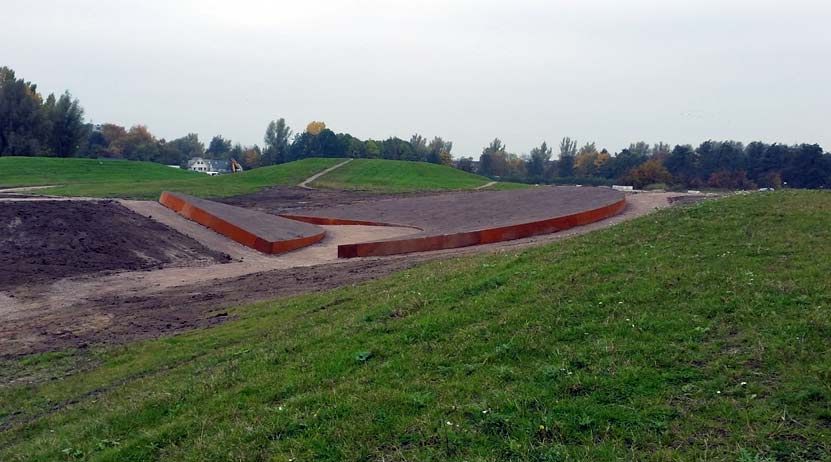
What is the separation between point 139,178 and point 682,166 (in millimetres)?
54891

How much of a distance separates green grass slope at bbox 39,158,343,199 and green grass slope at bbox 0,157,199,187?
1.93m

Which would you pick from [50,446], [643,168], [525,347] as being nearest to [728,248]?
[525,347]

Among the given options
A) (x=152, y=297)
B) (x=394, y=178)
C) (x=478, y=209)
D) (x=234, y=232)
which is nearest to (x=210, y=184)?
(x=394, y=178)

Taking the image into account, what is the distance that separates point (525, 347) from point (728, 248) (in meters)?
4.64

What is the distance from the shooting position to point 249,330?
35.6ft

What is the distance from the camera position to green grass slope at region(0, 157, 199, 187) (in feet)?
164

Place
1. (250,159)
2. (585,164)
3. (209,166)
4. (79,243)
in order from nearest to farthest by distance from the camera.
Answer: (79,243), (585,164), (250,159), (209,166)

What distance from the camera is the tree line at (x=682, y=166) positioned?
48.8 meters

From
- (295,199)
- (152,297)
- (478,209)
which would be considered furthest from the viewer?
(295,199)

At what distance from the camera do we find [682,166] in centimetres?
7194

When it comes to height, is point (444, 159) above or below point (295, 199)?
above

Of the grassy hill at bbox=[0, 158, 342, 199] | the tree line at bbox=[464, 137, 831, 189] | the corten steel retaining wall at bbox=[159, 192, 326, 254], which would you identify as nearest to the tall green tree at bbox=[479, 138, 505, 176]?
the tree line at bbox=[464, 137, 831, 189]

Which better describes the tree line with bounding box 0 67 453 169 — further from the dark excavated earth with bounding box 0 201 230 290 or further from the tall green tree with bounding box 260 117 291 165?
the dark excavated earth with bounding box 0 201 230 290

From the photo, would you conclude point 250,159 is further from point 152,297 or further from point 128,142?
point 152,297
